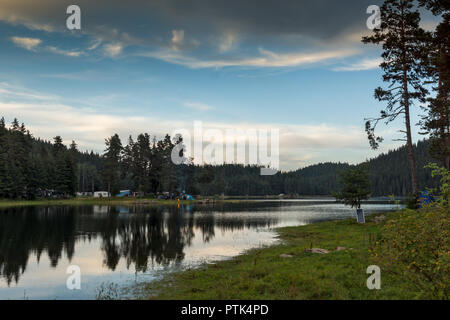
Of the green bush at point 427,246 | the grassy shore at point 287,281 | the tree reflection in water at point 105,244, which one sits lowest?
the tree reflection in water at point 105,244

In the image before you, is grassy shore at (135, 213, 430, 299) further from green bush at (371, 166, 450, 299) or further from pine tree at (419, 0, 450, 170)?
pine tree at (419, 0, 450, 170)

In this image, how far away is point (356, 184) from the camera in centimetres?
3647

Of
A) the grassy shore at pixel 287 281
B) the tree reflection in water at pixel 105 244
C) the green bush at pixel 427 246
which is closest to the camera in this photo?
the green bush at pixel 427 246

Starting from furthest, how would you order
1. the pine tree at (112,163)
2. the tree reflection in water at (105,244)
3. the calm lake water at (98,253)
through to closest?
the pine tree at (112,163), the tree reflection in water at (105,244), the calm lake water at (98,253)

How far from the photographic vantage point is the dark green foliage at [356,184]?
117 ft

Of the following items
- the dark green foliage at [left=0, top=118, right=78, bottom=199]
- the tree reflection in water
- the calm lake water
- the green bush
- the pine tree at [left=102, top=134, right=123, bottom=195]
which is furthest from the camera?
the pine tree at [left=102, top=134, right=123, bottom=195]

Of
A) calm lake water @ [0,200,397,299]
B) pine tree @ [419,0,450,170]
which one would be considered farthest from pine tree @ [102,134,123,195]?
pine tree @ [419,0,450,170]

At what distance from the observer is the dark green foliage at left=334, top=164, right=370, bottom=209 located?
3575cm

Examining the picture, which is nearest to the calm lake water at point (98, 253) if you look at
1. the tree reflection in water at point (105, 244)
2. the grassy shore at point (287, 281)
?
the tree reflection in water at point (105, 244)

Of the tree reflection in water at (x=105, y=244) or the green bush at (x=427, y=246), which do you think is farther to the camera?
the tree reflection in water at (x=105, y=244)

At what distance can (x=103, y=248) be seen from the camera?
80.1 feet

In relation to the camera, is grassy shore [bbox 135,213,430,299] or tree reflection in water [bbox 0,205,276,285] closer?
grassy shore [bbox 135,213,430,299]

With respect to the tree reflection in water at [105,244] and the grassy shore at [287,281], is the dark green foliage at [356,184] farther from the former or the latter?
the grassy shore at [287,281]

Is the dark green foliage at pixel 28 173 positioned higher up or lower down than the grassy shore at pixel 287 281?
higher up
